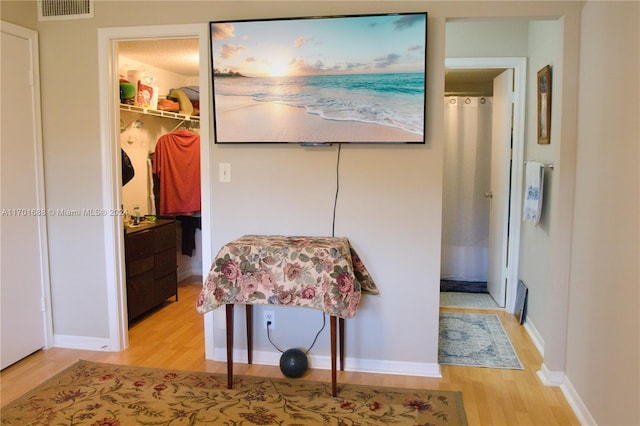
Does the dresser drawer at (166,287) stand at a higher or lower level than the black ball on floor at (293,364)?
higher

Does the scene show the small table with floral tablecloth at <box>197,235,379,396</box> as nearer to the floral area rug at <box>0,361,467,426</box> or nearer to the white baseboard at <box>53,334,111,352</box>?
the floral area rug at <box>0,361,467,426</box>

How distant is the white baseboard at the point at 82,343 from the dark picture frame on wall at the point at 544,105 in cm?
318

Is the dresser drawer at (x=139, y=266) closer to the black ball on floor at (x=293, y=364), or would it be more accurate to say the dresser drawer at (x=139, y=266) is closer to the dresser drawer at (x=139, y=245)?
the dresser drawer at (x=139, y=245)

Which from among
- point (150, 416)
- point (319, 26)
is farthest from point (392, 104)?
point (150, 416)

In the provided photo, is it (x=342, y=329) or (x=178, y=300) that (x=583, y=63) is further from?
(x=178, y=300)

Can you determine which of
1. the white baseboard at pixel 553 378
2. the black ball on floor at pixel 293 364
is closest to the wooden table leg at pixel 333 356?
the black ball on floor at pixel 293 364

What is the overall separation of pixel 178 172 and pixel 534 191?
3113mm

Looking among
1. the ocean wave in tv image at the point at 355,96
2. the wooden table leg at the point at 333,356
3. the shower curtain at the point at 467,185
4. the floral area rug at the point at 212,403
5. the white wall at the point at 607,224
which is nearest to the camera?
the white wall at the point at 607,224

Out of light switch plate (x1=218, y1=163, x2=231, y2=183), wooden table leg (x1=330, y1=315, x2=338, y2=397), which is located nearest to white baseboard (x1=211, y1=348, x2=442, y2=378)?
wooden table leg (x1=330, y1=315, x2=338, y2=397)

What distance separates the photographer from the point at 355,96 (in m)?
2.65

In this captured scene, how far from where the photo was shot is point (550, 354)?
2701mm

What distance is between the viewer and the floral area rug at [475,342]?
3.02 m

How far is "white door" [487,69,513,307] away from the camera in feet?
13.0

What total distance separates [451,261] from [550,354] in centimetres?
225
